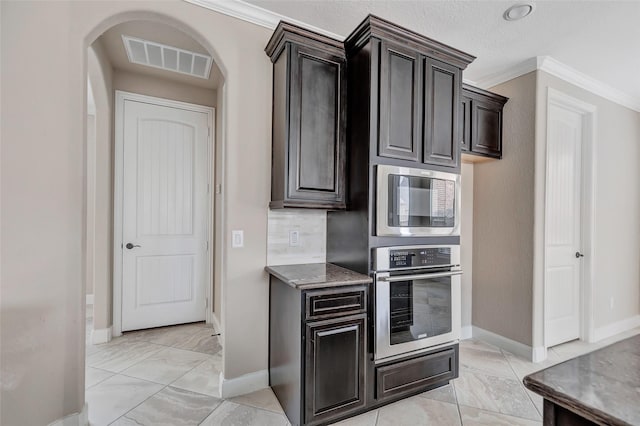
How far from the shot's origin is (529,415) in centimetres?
204

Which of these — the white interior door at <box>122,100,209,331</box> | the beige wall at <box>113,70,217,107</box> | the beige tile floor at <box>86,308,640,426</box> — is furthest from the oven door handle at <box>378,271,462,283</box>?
the beige wall at <box>113,70,217,107</box>

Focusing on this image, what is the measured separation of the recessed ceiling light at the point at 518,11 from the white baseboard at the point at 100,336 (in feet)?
14.8

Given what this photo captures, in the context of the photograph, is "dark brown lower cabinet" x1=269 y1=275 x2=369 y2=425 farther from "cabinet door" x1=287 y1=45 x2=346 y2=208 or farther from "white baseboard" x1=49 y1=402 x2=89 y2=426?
"white baseboard" x1=49 y1=402 x2=89 y2=426

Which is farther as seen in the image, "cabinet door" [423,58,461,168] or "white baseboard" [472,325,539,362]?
"white baseboard" [472,325,539,362]

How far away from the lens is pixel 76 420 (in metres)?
1.81

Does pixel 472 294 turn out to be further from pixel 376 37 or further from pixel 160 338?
pixel 160 338

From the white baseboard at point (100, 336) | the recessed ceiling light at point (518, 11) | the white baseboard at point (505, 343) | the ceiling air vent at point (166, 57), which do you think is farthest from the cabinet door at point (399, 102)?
the white baseboard at point (100, 336)

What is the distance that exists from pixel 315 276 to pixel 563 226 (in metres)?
2.91

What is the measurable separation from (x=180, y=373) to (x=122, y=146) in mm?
2384

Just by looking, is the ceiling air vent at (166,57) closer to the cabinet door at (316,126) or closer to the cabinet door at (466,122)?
the cabinet door at (316,126)

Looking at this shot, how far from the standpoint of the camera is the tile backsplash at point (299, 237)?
2.39 meters

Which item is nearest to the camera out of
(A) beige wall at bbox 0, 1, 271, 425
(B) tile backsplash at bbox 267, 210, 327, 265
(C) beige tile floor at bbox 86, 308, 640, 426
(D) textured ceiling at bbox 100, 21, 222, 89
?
(A) beige wall at bbox 0, 1, 271, 425

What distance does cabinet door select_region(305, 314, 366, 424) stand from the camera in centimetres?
181

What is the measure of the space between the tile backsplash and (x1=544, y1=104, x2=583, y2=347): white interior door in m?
2.26
